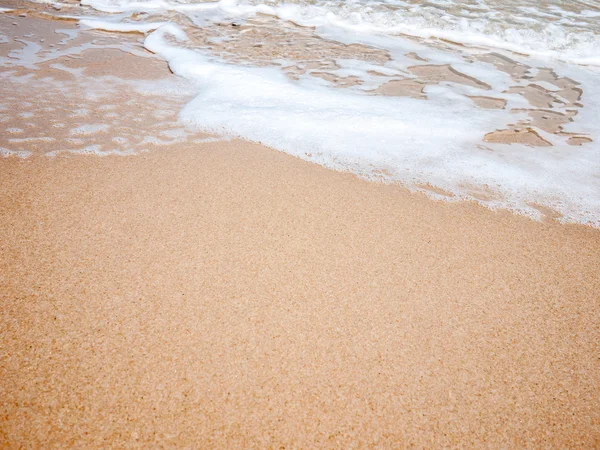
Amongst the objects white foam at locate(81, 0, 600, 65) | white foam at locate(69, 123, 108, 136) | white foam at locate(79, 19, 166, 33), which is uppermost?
white foam at locate(81, 0, 600, 65)

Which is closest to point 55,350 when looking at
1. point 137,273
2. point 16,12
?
point 137,273

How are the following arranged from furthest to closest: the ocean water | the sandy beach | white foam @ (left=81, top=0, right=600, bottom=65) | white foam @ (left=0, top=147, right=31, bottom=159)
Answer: white foam @ (left=81, top=0, right=600, bottom=65)
the ocean water
white foam @ (left=0, top=147, right=31, bottom=159)
the sandy beach

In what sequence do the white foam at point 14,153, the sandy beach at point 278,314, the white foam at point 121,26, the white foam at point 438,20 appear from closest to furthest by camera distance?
the sandy beach at point 278,314, the white foam at point 14,153, the white foam at point 121,26, the white foam at point 438,20

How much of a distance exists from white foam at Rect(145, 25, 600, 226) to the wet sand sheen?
0.25m

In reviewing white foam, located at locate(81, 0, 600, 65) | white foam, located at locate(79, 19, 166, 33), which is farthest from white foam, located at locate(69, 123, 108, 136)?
white foam, located at locate(81, 0, 600, 65)

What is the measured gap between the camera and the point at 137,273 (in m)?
1.43

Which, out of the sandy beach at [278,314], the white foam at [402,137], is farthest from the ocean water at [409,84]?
the sandy beach at [278,314]

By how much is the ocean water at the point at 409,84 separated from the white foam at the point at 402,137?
0.03ft

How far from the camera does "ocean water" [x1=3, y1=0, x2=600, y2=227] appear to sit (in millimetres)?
2186

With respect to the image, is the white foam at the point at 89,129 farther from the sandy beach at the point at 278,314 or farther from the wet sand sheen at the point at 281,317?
the wet sand sheen at the point at 281,317

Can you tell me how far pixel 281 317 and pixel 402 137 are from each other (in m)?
1.55

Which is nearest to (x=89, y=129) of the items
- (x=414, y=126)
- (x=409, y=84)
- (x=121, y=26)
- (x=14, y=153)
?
(x=14, y=153)

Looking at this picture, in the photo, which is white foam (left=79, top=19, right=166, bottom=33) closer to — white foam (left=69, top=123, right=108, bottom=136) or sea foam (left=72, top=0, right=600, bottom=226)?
sea foam (left=72, top=0, right=600, bottom=226)

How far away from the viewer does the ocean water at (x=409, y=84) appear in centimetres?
219
